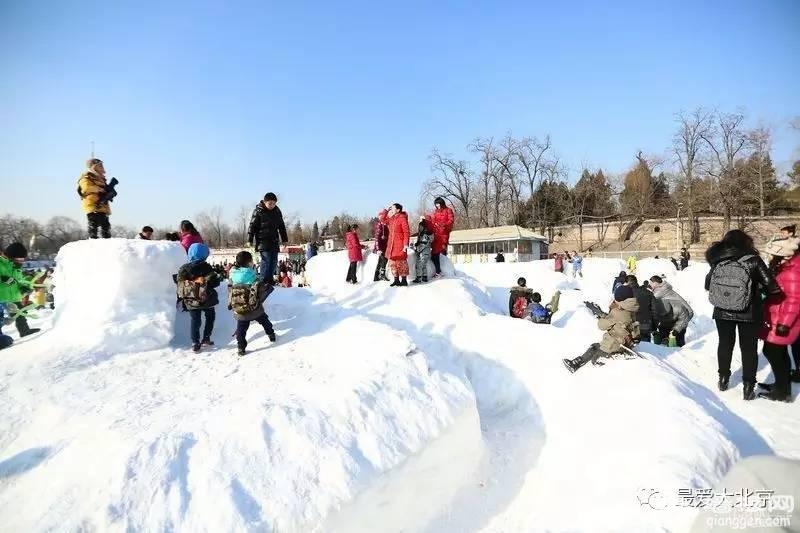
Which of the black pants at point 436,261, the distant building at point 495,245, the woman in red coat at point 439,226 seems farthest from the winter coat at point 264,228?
the distant building at point 495,245

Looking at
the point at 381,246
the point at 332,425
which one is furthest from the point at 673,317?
the point at 332,425

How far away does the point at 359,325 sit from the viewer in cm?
559

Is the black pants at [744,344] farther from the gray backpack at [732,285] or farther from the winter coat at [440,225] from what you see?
the winter coat at [440,225]

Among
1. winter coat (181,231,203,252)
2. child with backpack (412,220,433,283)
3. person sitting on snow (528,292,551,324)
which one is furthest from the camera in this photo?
child with backpack (412,220,433,283)

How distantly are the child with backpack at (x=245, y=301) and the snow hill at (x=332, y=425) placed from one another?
275 millimetres

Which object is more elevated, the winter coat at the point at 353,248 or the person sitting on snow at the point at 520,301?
the winter coat at the point at 353,248

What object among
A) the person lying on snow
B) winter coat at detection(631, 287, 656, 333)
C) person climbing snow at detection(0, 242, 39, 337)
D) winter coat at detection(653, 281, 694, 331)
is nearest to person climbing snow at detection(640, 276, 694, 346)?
winter coat at detection(653, 281, 694, 331)

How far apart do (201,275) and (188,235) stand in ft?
7.17

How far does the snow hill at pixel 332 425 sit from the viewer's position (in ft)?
9.02

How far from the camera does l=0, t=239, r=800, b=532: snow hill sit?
275 centimetres

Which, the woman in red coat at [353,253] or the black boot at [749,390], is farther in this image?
the woman in red coat at [353,253]

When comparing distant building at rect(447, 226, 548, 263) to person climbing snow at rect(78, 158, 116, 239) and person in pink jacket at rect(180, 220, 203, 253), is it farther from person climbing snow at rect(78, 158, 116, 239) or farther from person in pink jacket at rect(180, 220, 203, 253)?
person climbing snow at rect(78, 158, 116, 239)

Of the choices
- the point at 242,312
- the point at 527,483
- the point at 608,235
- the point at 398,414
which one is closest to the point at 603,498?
the point at 527,483

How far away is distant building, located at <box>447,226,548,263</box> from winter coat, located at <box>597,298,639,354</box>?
2687 centimetres
